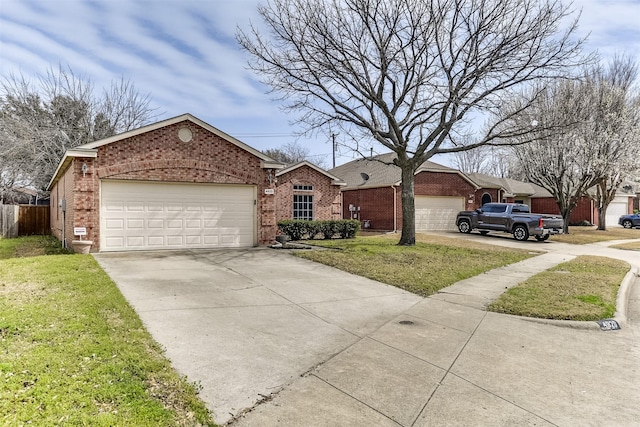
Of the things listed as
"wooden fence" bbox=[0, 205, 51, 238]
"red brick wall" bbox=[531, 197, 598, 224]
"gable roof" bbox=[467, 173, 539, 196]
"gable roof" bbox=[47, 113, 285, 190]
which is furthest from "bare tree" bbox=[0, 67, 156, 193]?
"red brick wall" bbox=[531, 197, 598, 224]

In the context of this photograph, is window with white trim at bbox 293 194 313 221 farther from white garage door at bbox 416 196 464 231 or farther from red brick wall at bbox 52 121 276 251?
white garage door at bbox 416 196 464 231

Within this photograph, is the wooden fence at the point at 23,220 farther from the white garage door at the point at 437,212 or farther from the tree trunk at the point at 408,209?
the white garage door at the point at 437,212

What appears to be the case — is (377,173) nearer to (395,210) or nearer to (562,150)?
(395,210)

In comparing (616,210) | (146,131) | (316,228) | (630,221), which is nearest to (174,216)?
(146,131)

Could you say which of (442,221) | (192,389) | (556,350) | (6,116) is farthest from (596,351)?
(6,116)

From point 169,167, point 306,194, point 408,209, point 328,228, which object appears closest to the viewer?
point 169,167

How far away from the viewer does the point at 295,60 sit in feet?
48.6

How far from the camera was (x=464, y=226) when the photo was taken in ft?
75.8

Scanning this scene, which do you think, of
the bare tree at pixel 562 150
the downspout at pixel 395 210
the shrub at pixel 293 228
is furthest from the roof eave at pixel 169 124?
the bare tree at pixel 562 150

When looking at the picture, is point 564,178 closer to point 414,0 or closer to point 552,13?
point 552,13

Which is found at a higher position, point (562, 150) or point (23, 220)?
point (562, 150)

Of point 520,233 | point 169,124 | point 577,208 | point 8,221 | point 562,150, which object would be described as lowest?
point 520,233

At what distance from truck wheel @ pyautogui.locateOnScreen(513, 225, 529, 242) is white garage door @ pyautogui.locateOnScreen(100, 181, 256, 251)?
1381cm

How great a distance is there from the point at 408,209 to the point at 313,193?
20.5 ft
